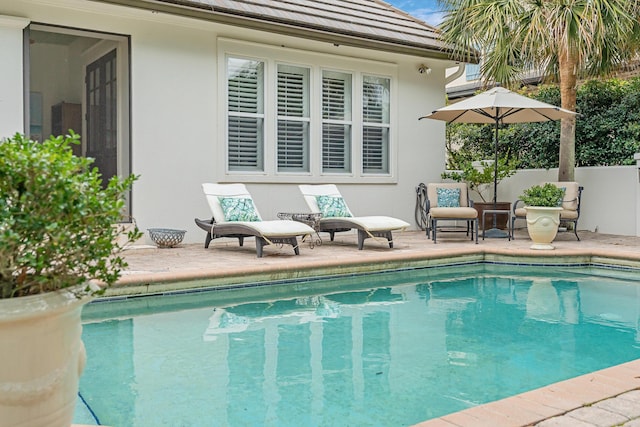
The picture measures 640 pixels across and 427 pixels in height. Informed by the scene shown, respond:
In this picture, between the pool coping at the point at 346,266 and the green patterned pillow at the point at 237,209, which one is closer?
the pool coping at the point at 346,266

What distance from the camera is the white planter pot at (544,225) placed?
27.5 feet

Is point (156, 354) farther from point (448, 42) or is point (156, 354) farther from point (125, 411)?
point (448, 42)

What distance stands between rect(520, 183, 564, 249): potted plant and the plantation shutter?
12.3 feet

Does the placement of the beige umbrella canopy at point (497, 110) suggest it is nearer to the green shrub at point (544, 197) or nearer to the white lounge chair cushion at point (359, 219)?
the green shrub at point (544, 197)

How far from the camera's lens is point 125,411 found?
A: 3049 millimetres

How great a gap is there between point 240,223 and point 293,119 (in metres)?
2.90

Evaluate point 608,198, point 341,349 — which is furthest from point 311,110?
point 341,349

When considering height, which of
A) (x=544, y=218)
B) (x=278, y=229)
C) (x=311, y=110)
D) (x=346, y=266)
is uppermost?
(x=311, y=110)

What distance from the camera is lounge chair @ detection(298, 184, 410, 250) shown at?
8.52 m

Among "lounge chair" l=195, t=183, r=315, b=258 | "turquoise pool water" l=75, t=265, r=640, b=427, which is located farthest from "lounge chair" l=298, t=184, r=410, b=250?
"turquoise pool water" l=75, t=265, r=640, b=427

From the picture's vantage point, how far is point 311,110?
1031cm

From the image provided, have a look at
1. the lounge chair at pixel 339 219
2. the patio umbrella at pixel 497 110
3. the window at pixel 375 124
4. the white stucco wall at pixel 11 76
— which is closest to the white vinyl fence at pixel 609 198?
Answer: the patio umbrella at pixel 497 110

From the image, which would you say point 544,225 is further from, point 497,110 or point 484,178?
point 484,178

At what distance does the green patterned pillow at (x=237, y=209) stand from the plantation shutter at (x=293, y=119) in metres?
1.79
